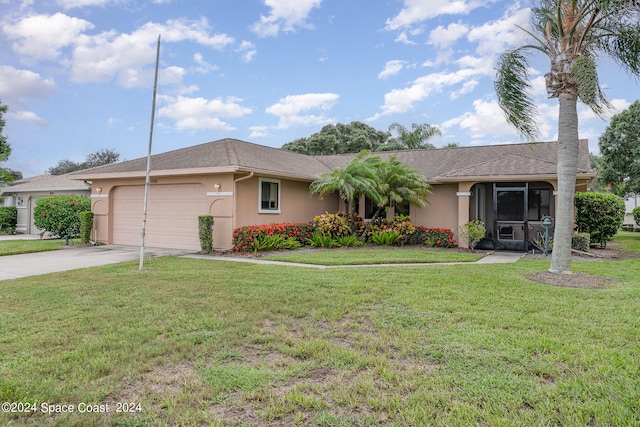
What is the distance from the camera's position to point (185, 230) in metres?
13.3

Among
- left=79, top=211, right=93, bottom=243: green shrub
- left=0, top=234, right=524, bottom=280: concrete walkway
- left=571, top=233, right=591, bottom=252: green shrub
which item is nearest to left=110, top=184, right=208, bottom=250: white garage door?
left=0, top=234, right=524, bottom=280: concrete walkway

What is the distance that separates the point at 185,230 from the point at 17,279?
582 cm

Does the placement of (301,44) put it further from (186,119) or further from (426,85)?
(186,119)

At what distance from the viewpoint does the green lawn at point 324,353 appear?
9.21 ft

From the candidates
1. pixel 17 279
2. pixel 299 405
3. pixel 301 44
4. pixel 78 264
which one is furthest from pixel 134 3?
pixel 299 405

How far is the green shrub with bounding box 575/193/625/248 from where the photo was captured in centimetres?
1341

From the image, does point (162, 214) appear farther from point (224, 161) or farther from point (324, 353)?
point (324, 353)

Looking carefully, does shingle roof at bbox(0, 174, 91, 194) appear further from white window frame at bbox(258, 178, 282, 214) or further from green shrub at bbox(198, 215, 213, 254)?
white window frame at bbox(258, 178, 282, 214)

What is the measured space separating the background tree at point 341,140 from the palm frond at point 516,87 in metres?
23.8

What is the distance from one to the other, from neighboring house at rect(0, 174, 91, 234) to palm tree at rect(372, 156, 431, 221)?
1497 cm

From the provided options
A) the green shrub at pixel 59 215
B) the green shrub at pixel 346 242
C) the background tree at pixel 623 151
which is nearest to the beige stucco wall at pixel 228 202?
the green shrub at pixel 59 215

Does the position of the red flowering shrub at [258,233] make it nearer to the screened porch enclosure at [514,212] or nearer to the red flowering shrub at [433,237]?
the red flowering shrub at [433,237]

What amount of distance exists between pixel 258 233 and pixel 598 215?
11.8m

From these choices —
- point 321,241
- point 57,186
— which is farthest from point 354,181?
point 57,186
